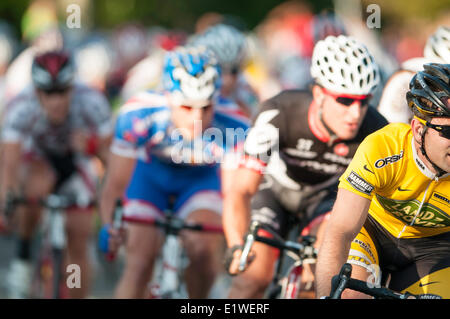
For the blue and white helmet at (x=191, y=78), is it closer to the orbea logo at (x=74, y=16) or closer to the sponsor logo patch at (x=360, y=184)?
the orbea logo at (x=74, y=16)

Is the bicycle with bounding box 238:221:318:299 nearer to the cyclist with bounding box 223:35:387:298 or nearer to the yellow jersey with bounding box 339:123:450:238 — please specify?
the cyclist with bounding box 223:35:387:298

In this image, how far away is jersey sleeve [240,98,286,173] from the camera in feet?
20.0

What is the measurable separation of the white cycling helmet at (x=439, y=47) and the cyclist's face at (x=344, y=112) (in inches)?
61.8

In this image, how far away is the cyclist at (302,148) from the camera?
5961 mm

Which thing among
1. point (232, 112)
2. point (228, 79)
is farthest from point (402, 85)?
point (228, 79)

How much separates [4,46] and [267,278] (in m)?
12.3

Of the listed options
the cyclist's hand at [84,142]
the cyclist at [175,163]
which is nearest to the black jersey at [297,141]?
Result: the cyclist at [175,163]

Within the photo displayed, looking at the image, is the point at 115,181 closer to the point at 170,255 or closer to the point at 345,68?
the point at 170,255

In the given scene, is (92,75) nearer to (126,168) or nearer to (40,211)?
(40,211)

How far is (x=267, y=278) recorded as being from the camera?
638cm

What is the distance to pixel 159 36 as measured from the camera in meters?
21.2

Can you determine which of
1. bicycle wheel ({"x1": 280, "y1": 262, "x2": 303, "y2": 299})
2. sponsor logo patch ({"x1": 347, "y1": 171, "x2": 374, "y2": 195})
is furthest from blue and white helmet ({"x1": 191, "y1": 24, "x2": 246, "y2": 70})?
sponsor logo patch ({"x1": 347, "y1": 171, "x2": 374, "y2": 195})

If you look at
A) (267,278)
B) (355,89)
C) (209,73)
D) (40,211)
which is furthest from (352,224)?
(40,211)

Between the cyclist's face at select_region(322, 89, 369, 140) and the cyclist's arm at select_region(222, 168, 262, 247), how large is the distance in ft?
1.99
